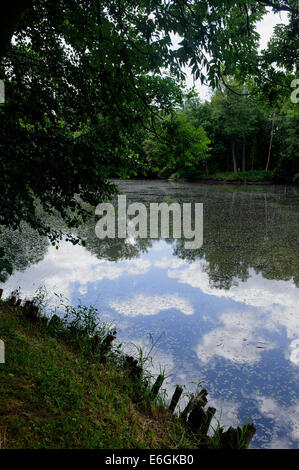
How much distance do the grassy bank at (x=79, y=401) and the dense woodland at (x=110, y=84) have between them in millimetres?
1538

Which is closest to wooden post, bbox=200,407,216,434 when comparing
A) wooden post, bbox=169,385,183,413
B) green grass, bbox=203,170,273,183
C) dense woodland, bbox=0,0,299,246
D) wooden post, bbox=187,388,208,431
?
wooden post, bbox=187,388,208,431

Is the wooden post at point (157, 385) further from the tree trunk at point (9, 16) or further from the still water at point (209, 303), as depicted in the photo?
the tree trunk at point (9, 16)

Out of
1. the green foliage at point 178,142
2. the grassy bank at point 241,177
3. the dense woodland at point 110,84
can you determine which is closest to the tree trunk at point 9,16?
the dense woodland at point 110,84

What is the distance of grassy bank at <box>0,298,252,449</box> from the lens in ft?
7.91

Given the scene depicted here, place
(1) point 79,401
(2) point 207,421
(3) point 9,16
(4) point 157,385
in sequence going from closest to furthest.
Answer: (3) point 9,16, (2) point 207,421, (1) point 79,401, (4) point 157,385

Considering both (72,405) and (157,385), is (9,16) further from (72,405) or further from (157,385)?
(157,385)

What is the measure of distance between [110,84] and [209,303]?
428cm

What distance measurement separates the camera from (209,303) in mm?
5945

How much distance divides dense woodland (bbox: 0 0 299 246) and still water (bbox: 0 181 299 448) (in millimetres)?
2514

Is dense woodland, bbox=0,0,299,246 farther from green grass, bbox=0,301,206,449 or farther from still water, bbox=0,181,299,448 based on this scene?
still water, bbox=0,181,299,448

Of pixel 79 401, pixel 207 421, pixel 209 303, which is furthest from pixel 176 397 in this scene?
pixel 209 303

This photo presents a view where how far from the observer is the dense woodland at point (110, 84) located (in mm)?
3104

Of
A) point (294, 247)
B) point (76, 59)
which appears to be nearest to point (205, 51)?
point (76, 59)

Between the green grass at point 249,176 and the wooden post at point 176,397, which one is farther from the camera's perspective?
the green grass at point 249,176
